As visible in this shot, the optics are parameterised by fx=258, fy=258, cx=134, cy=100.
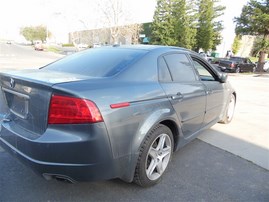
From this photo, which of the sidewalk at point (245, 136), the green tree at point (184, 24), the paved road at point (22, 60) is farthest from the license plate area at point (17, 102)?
the green tree at point (184, 24)

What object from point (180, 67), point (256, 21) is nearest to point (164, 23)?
point (256, 21)

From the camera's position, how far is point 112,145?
2.28m

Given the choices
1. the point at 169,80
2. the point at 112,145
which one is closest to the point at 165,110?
the point at 169,80

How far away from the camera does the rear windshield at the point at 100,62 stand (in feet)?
9.08

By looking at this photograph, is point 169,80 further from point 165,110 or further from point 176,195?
point 176,195

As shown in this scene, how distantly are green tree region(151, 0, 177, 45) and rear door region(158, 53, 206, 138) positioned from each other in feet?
112

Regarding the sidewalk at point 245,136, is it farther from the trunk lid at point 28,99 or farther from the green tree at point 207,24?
the green tree at point 207,24

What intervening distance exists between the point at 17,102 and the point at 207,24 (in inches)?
1547

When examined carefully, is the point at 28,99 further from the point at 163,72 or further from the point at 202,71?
the point at 202,71

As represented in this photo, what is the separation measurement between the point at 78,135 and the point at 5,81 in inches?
48.2

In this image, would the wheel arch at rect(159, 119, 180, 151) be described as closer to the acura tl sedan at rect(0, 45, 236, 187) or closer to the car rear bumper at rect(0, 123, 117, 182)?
the acura tl sedan at rect(0, 45, 236, 187)

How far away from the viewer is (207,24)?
38.3 metres

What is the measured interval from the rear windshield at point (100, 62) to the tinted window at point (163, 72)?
0.23 m

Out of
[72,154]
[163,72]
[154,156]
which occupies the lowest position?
[154,156]
